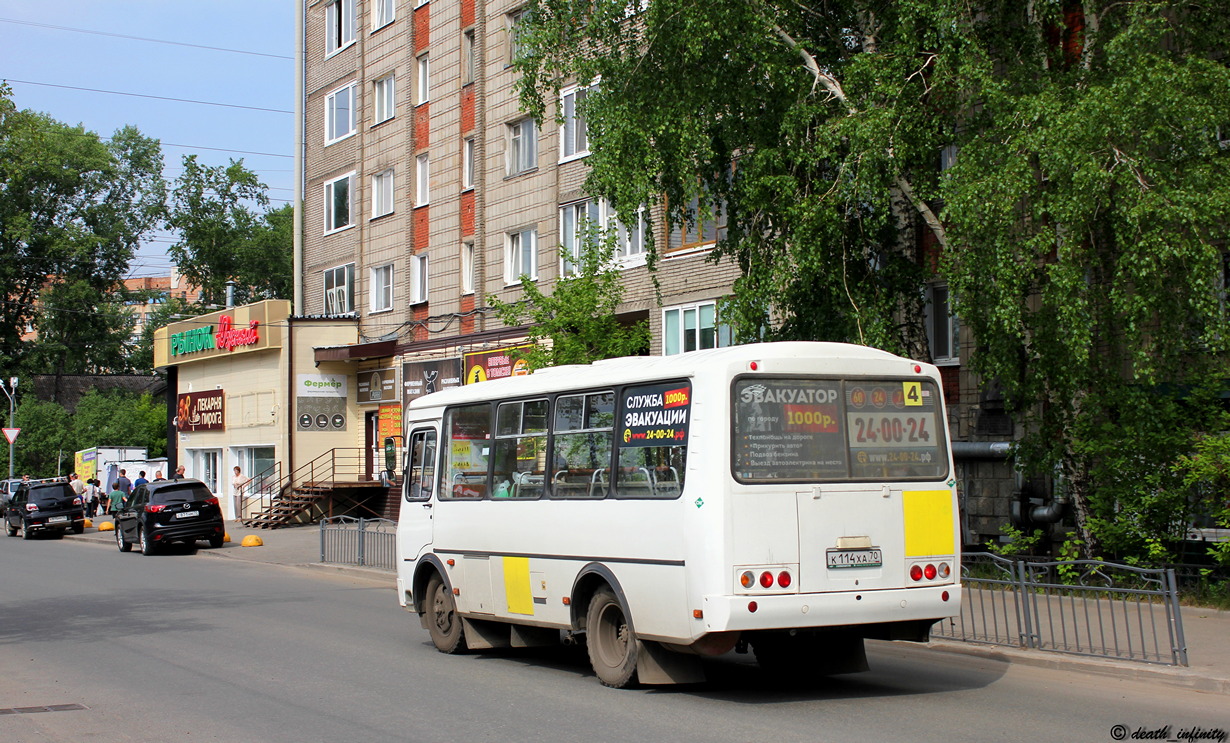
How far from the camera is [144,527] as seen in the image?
97.7ft

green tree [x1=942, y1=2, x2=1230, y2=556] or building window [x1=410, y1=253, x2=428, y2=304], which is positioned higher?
building window [x1=410, y1=253, x2=428, y2=304]

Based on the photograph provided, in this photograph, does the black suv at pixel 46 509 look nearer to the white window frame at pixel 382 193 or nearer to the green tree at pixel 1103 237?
the white window frame at pixel 382 193

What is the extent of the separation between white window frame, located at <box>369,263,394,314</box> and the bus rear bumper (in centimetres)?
3016

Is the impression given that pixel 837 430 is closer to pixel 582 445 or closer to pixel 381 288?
pixel 582 445

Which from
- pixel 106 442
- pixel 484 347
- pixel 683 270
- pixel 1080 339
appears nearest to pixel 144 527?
pixel 484 347

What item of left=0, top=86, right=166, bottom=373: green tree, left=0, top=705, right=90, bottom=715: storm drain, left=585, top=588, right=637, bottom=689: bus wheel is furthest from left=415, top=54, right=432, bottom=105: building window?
left=0, top=86, right=166, bottom=373: green tree

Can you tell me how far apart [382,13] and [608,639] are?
107 feet

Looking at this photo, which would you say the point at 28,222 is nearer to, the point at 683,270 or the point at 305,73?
the point at 305,73

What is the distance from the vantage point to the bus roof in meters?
9.75

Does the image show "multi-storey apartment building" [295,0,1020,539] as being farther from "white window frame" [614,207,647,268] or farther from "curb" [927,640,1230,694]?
"curb" [927,640,1230,694]

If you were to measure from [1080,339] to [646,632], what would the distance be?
23.2 ft

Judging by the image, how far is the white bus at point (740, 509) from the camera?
9383 mm

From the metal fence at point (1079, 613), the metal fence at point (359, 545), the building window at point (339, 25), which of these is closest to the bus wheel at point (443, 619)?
the metal fence at point (1079, 613)

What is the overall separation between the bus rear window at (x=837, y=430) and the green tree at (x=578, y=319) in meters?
13.1
